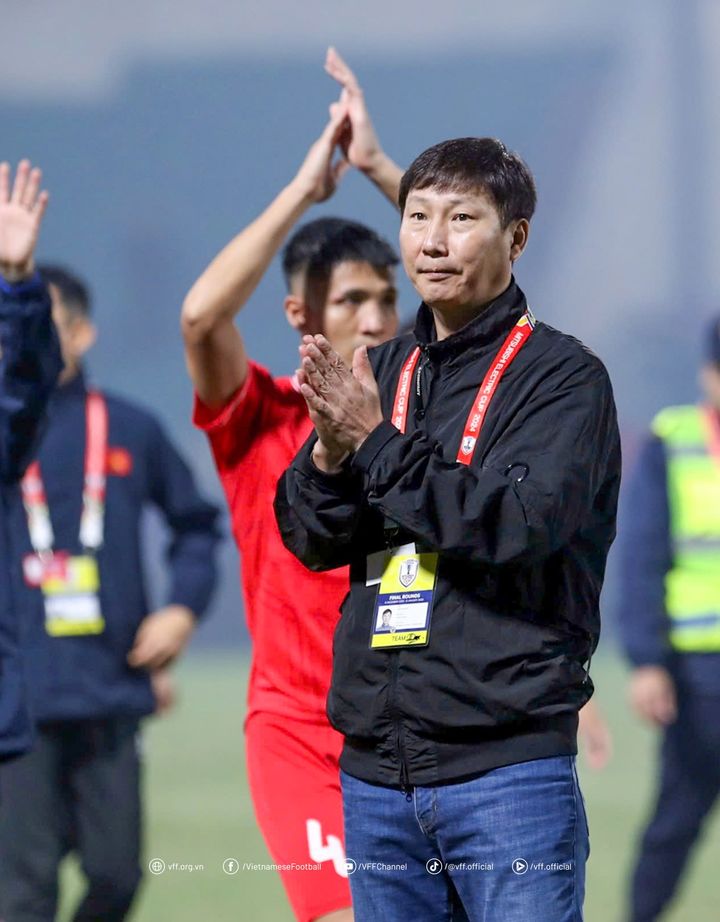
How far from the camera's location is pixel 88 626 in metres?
3.97

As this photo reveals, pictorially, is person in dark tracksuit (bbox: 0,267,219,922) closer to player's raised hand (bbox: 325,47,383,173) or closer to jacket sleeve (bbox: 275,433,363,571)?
player's raised hand (bbox: 325,47,383,173)

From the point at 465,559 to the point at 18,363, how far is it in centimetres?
127

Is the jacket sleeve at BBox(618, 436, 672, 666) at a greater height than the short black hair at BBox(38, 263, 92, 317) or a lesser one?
lesser

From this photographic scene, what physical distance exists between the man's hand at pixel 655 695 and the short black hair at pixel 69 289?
1.91 metres

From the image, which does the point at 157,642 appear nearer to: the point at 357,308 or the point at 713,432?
the point at 357,308

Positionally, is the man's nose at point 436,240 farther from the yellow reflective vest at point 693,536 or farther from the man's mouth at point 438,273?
the yellow reflective vest at point 693,536

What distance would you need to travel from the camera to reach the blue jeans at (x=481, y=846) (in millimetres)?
1942

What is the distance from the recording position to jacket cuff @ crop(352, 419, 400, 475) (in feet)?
6.50

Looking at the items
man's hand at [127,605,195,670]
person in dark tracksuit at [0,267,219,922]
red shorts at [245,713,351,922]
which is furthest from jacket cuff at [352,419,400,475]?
man's hand at [127,605,195,670]

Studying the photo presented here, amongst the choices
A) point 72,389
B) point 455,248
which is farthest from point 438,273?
point 72,389

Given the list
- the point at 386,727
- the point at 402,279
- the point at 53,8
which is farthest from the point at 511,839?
the point at 53,8

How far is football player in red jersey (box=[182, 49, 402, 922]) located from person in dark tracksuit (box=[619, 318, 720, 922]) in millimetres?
1730

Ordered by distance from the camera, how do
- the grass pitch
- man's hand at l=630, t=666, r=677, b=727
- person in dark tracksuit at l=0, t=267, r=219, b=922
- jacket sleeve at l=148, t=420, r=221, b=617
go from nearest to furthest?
person in dark tracksuit at l=0, t=267, r=219, b=922, jacket sleeve at l=148, t=420, r=221, b=617, man's hand at l=630, t=666, r=677, b=727, the grass pitch

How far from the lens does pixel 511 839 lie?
1.95 m
